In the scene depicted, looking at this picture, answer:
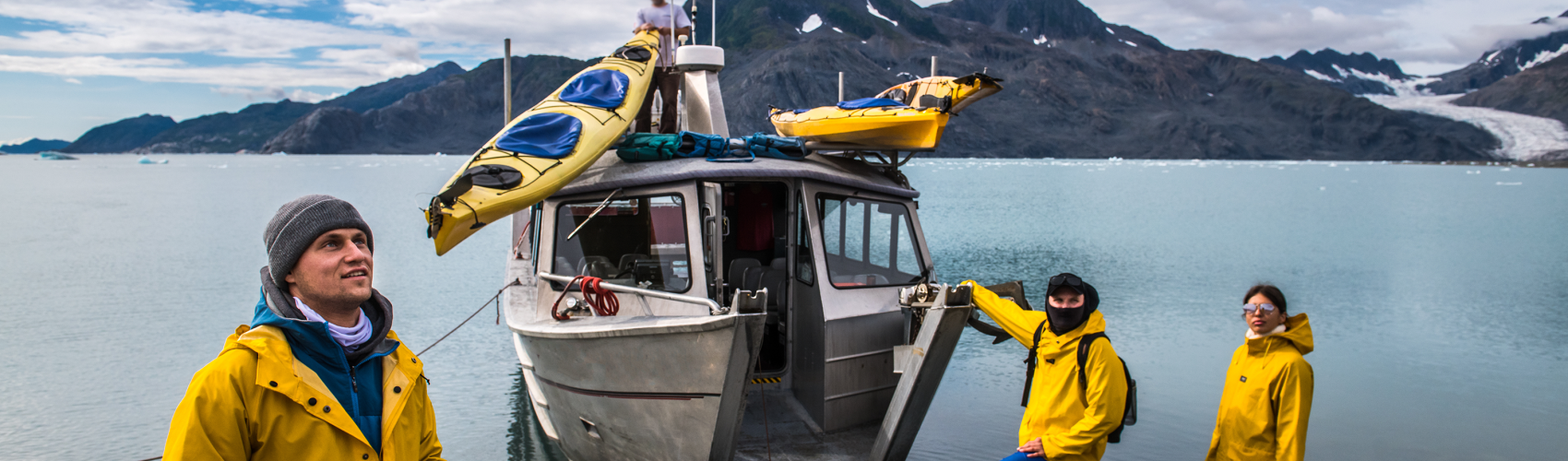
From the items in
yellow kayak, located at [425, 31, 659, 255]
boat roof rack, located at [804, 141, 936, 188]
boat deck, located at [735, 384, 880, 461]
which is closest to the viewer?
yellow kayak, located at [425, 31, 659, 255]

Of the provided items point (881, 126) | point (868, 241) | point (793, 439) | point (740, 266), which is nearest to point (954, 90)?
point (881, 126)

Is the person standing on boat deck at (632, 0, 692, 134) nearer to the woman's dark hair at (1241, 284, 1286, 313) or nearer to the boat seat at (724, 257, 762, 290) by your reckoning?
the boat seat at (724, 257, 762, 290)

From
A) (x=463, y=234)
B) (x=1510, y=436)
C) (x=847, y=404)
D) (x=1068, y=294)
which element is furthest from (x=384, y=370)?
(x=1510, y=436)

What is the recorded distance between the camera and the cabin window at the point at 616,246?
7180 millimetres

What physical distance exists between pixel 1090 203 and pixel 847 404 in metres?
43.1

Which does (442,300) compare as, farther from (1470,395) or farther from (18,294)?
(1470,395)

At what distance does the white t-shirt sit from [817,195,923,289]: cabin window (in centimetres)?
367

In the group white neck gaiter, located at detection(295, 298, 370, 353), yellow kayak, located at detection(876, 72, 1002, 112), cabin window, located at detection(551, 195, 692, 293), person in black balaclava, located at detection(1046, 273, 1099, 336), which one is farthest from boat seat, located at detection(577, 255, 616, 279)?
white neck gaiter, located at detection(295, 298, 370, 353)

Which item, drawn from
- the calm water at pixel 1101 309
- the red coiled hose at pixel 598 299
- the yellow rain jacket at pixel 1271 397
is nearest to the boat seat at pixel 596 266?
the red coiled hose at pixel 598 299

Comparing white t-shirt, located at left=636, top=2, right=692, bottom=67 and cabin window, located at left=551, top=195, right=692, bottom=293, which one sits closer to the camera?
cabin window, located at left=551, top=195, right=692, bottom=293

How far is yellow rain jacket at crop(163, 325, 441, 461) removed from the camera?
6.95 ft

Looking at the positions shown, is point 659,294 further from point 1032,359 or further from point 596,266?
point 1032,359

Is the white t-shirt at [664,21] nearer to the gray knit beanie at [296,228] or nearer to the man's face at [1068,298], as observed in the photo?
the man's face at [1068,298]

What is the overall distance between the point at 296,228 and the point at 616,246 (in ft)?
16.4
